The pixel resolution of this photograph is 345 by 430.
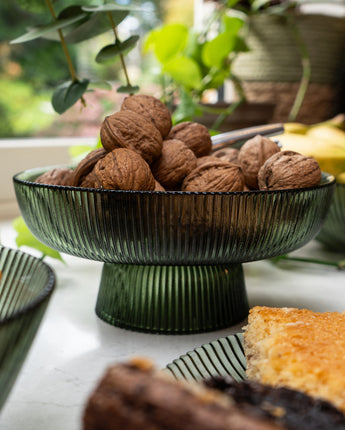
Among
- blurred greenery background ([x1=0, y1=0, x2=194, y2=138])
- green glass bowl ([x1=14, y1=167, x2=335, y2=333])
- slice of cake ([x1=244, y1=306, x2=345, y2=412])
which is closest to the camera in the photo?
slice of cake ([x1=244, y1=306, x2=345, y2=412])

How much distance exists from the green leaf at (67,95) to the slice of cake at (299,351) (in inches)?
12.5

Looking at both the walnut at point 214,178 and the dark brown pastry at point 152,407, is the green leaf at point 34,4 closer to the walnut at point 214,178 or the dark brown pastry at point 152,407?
the walnut at point 214,178

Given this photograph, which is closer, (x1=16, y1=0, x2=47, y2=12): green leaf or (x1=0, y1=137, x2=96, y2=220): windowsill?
(x1=16, y1=0, x2=47, y2=12): green leaf

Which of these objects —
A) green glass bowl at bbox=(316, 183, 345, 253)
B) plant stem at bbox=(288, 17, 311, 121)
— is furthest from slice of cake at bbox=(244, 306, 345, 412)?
plant stem at bbox=(288, 17, 311, 121)

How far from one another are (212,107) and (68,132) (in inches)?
71.9

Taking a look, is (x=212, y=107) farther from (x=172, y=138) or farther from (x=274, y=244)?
(x=274, y=244)

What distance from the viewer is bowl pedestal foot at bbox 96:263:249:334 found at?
1.48 feet

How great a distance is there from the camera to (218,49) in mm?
800

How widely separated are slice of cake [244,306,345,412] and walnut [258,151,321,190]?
124mm

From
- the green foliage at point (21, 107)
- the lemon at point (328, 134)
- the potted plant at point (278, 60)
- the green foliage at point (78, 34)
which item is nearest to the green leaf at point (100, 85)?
the green foliage at point (78, 34)

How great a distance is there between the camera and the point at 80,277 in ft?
2.05

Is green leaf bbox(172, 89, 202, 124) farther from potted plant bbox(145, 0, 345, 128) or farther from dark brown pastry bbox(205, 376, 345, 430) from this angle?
dark brown pastry bbox(205, 376, 345, 430)

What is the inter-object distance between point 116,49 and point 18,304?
0.36 metres

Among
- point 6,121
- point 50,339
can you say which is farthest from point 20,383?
point 6,121
